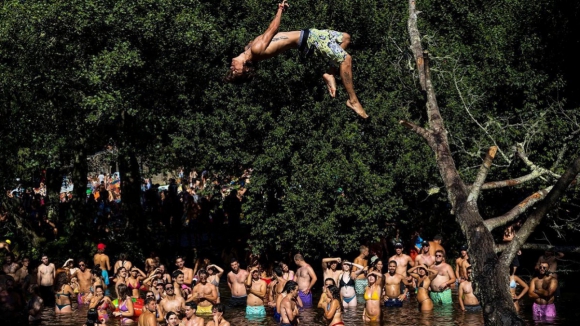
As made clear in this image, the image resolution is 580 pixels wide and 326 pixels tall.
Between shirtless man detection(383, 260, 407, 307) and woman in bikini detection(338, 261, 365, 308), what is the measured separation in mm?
818

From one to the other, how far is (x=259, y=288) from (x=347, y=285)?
2349 millimetres

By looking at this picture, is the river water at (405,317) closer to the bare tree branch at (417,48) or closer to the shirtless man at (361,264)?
the shirtless man at (361,264)

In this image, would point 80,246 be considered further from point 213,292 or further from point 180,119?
point 213,292

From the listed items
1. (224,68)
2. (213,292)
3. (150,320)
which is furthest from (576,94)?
(150,320)

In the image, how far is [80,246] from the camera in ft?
97.0

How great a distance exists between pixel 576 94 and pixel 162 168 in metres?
12.8

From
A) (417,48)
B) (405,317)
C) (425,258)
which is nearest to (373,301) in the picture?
(405,317)

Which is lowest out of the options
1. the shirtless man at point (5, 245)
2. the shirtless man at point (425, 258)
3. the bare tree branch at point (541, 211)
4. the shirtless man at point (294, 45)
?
the bare tree branch at point (541, 211)

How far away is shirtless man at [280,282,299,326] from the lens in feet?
62.3

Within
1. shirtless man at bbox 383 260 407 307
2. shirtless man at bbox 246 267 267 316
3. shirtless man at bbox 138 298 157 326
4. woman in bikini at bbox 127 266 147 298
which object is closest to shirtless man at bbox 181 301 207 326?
shirtless man at bbox 138 298 157 326

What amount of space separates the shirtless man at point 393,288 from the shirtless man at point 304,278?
6.03 ft

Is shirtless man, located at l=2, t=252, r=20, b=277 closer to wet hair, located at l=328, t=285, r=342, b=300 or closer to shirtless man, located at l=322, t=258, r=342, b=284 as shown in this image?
shirtless man, located at l=322, t=258, r=342, b=284

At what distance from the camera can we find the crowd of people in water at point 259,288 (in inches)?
834

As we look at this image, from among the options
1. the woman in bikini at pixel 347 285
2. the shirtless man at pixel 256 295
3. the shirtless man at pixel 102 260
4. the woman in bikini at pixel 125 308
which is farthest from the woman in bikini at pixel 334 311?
the shirtless man at pixel 102 260
